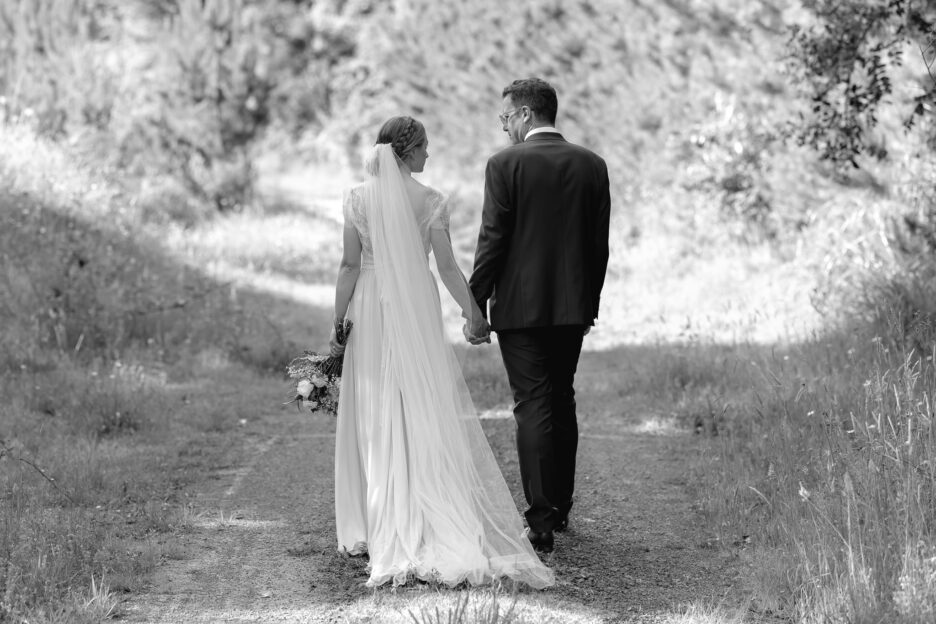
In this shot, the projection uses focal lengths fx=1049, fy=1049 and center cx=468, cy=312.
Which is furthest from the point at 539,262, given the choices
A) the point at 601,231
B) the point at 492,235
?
the point at 601,231

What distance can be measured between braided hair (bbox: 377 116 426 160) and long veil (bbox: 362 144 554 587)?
0.18ft

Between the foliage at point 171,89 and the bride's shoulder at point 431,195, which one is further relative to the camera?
the foliage at point 171,89

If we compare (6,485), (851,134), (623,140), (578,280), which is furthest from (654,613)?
(623,140)

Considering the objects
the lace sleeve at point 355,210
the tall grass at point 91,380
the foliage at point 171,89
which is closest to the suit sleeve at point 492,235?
the lace sleeve at point 355,210

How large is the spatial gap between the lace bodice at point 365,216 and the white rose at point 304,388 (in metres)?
0.66

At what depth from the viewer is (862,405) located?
561 cm

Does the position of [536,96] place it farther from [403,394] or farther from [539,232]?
[403,394]

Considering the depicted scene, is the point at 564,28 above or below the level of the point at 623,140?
above

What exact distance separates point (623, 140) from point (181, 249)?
6.44 meters

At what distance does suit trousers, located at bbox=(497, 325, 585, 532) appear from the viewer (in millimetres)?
5004

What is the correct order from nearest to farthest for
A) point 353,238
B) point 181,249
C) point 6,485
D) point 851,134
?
point 353,238, point 6,485, point 851,134, point 181,249

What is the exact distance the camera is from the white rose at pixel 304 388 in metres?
5.04

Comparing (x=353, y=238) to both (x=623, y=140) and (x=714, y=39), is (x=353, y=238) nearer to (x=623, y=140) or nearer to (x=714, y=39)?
(x=714, y=39)

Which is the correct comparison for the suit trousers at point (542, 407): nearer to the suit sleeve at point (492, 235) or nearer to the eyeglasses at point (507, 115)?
the suit sleeve at point (492, 235)
